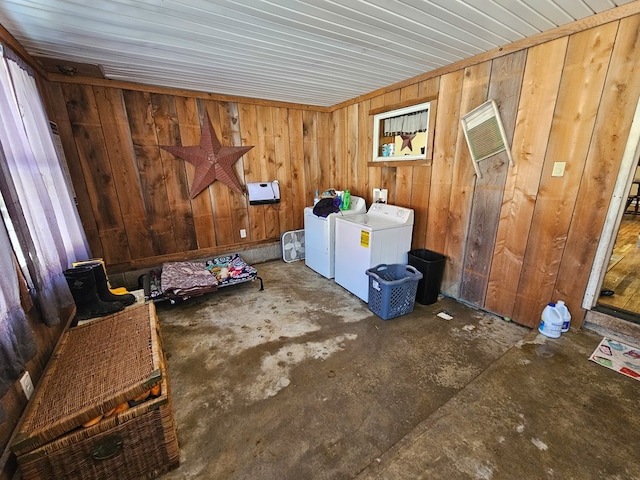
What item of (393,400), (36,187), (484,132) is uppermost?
(484,132)

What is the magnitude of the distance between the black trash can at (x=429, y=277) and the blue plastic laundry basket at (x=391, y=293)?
0.35 ft

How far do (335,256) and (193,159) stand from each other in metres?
2.05

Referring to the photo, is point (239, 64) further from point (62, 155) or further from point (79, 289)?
point (79, 289)

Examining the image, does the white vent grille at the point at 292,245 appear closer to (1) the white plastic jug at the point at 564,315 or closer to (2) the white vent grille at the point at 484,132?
(2) the white vent grille at the point at 484,132

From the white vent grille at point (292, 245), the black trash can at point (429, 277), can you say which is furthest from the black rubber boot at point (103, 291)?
the black trash can at point (429, 277)

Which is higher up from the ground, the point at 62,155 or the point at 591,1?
the point at 591,1

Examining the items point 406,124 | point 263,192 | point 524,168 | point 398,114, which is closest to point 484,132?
point 524,168

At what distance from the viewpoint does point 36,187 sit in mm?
1640

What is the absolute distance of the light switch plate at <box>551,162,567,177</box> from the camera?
195cm

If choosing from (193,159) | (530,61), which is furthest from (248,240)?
(530,61)

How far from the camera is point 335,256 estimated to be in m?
3.22

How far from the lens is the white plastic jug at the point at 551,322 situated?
6.64ft

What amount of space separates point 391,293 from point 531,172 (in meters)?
1.43

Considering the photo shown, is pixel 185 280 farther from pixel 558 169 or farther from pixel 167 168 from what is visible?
pixel 558 169
